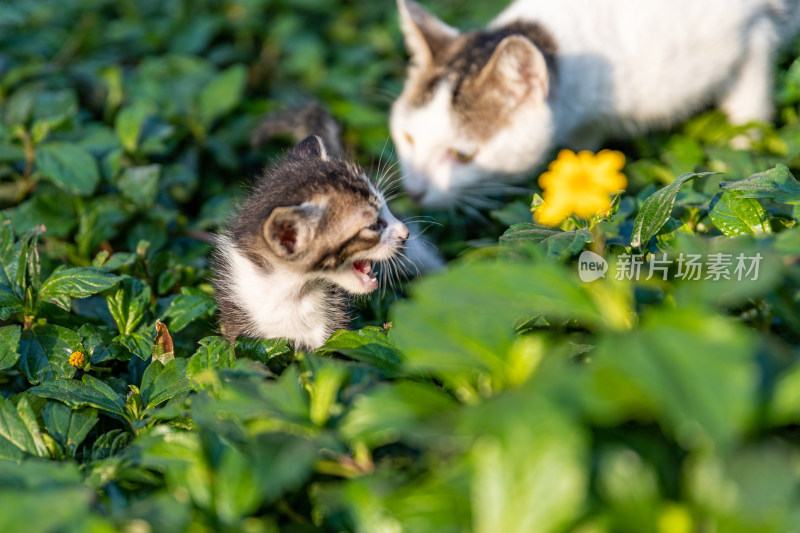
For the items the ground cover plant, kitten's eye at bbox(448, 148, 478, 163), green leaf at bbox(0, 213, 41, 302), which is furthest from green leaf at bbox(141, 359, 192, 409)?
kitten's eye at bbox(448, 148, 478, 163)

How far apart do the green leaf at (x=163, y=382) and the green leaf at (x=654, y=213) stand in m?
1.08

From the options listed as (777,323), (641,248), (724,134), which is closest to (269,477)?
(641,248)

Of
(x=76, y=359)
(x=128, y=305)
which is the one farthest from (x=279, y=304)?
(x=76, y=359)

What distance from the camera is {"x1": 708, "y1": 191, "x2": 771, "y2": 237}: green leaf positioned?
1445 millimetres

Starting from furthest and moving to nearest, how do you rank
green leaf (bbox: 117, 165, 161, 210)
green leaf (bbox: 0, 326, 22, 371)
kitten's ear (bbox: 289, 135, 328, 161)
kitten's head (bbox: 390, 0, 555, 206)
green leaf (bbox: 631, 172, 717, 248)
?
kitten's head (bbox: 390, 0, 555, 206)
green leaf (bbox: 117, 165, 161, 210)
kitten's ear (bbox: 289, 135, 328, 161)
green leaf (bbox: 0, 326, 22, 371)
green leaf (bbox: 631, 172, 717, 248)

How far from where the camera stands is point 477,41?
109 inches

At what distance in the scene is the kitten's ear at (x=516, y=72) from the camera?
2418mm

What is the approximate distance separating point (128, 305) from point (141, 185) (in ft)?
2.18

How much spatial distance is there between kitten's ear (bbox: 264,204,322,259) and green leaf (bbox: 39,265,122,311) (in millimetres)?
445

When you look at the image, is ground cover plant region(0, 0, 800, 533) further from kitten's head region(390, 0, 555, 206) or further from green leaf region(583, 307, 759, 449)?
kitten's head region(390, 0, 555, 206)

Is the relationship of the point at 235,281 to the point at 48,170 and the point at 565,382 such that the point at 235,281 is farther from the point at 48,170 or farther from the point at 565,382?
the point at 565,382

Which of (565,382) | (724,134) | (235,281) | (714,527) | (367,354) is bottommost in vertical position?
(724,134)

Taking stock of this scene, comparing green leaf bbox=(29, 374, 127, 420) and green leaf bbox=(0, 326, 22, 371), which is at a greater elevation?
green leaf bbox=(0, 326, 22, 371)

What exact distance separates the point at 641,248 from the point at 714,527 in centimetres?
79
